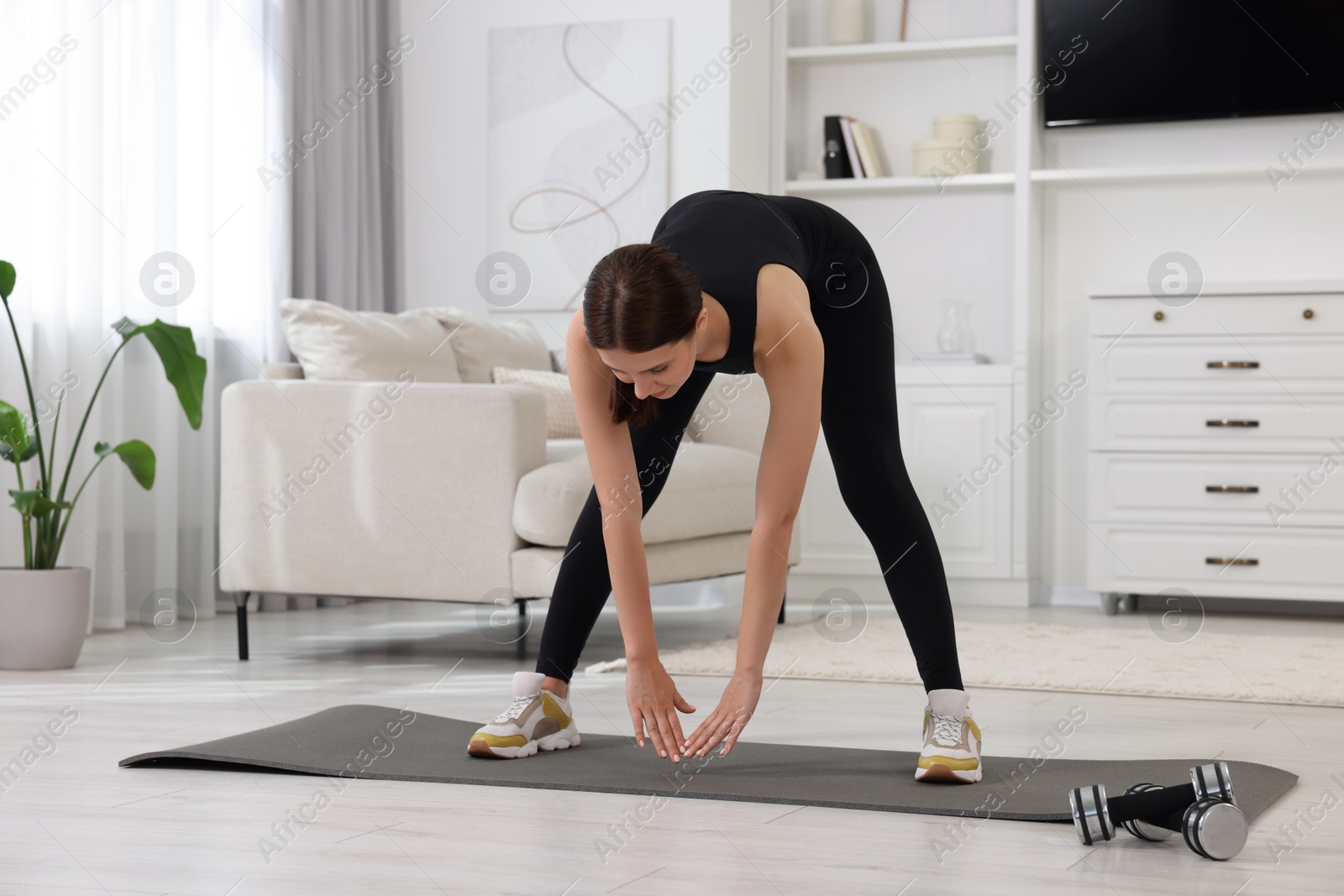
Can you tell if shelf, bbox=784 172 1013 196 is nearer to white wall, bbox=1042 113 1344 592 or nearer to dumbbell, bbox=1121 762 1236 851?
white wall, bbox=1042 113 1344 592

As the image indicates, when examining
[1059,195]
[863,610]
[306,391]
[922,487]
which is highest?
[1059,195]

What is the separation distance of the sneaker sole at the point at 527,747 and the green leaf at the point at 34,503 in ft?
4.32

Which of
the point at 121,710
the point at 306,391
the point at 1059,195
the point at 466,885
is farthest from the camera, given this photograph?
the point at 1059,195

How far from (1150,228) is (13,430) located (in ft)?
11.0

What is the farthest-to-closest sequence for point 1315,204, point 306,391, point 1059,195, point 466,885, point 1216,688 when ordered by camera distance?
point 1059,195 → point 1315,204 → point 306,391 → point 1216,688 → point 466,885

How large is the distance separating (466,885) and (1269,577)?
3.10 m

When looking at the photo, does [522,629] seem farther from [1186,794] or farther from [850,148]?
[1186,794]

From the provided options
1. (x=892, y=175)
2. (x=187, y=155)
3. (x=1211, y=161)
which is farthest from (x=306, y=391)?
(x=1211, y=161)

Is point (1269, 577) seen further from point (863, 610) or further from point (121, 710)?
point (121, 710)

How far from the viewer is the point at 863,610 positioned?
398 cm

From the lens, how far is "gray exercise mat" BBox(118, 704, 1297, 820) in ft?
5.50

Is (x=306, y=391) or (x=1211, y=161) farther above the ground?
(x=1211, y=161)

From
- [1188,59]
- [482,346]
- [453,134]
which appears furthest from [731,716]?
[453,134]

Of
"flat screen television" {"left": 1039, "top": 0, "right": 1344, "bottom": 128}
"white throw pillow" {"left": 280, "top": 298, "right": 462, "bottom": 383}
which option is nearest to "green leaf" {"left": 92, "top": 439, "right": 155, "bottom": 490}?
"white throw pillow" {"left": 280, "top": 298, "right": 462, "bottom": 383}
